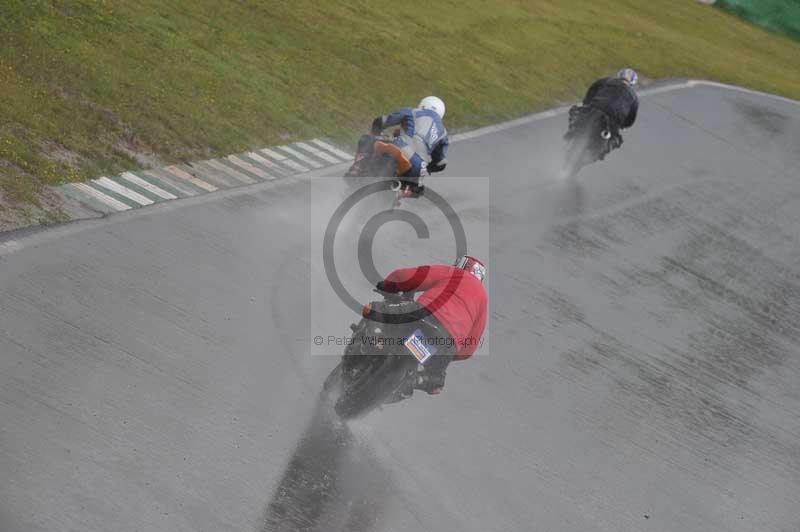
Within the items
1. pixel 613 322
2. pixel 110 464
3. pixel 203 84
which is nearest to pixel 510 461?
pixel 110 464

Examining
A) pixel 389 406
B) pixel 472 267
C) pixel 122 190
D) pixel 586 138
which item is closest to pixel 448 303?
pixel 472 267

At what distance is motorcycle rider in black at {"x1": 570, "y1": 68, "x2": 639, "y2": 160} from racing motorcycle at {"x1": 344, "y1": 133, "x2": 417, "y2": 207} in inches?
247

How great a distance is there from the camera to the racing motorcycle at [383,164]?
14.4 meters

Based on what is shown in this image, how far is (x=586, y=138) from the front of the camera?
1991 cm

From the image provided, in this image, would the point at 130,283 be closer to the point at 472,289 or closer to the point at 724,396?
the point at 472,289

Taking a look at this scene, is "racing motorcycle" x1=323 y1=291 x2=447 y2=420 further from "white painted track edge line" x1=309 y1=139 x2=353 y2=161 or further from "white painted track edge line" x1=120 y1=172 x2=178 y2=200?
"white painted track edge line" x1=309 y1=139 x2=353 y2=161

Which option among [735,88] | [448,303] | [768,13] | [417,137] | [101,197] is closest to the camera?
[448,303]

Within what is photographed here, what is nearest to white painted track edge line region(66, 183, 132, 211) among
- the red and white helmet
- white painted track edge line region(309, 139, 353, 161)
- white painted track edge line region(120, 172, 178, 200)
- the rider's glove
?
white painted track edge line region(120, 172, 178, 200)

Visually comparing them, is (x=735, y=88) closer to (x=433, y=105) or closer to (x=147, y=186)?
(x=433, y=105)

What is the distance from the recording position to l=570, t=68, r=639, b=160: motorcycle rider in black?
1994 cm

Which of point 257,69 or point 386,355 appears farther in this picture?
point 257,69

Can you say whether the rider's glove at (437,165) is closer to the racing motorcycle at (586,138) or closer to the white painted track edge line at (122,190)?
the white painted track edge line at (122,190)

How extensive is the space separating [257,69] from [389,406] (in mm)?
10888

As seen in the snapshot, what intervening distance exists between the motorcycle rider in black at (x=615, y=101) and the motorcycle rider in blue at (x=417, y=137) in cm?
593
